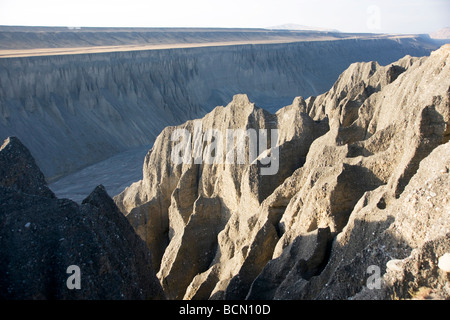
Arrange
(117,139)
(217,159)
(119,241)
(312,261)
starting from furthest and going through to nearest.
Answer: (117,139)
(217,159)
(312,261)
(119,241)

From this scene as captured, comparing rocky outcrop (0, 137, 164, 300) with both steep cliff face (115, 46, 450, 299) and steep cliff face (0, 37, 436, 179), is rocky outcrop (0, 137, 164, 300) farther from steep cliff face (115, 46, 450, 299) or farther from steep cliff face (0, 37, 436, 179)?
steep cliff face (0, 37, 436, 179)

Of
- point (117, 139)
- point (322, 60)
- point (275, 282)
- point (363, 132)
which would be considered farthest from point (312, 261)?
point (322, 60)

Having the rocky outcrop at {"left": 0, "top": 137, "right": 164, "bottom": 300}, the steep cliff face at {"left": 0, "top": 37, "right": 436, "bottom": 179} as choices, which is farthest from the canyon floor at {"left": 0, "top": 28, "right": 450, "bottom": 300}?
the steep cliff face at {"left": 0, "top": 37, "right": 436, "bottom": 179}

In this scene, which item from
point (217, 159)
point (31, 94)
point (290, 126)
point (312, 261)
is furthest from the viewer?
point (31, 94)
